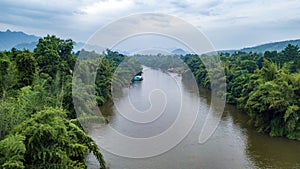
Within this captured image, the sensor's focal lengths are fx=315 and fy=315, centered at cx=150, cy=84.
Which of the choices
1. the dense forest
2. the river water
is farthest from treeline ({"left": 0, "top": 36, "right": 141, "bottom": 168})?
the river water

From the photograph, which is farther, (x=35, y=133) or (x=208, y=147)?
(x=208, y=147)

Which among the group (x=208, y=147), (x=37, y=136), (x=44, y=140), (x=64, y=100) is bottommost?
(x=208, y=147)

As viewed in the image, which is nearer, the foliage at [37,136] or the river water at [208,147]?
the foliage at [37,136]

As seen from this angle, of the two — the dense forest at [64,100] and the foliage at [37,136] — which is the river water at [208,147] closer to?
the dense forest at [64,100]

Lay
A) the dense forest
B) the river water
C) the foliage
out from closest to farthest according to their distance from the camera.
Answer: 1. the foliage
2. the dense forest
3. the river water

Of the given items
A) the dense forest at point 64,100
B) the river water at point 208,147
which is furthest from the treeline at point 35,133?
the river water at point 208,147

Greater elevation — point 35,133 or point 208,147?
point 35,133

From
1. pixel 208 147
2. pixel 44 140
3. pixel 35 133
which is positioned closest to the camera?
pixel 35 133

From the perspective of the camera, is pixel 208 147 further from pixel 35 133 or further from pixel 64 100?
pixel 35 133

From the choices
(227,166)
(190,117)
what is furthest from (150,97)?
(227,166)

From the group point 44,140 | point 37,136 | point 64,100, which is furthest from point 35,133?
point 64,100

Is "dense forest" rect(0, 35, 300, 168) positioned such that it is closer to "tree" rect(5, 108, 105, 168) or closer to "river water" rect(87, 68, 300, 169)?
"tree" rect(5, 108, 105, 168)
